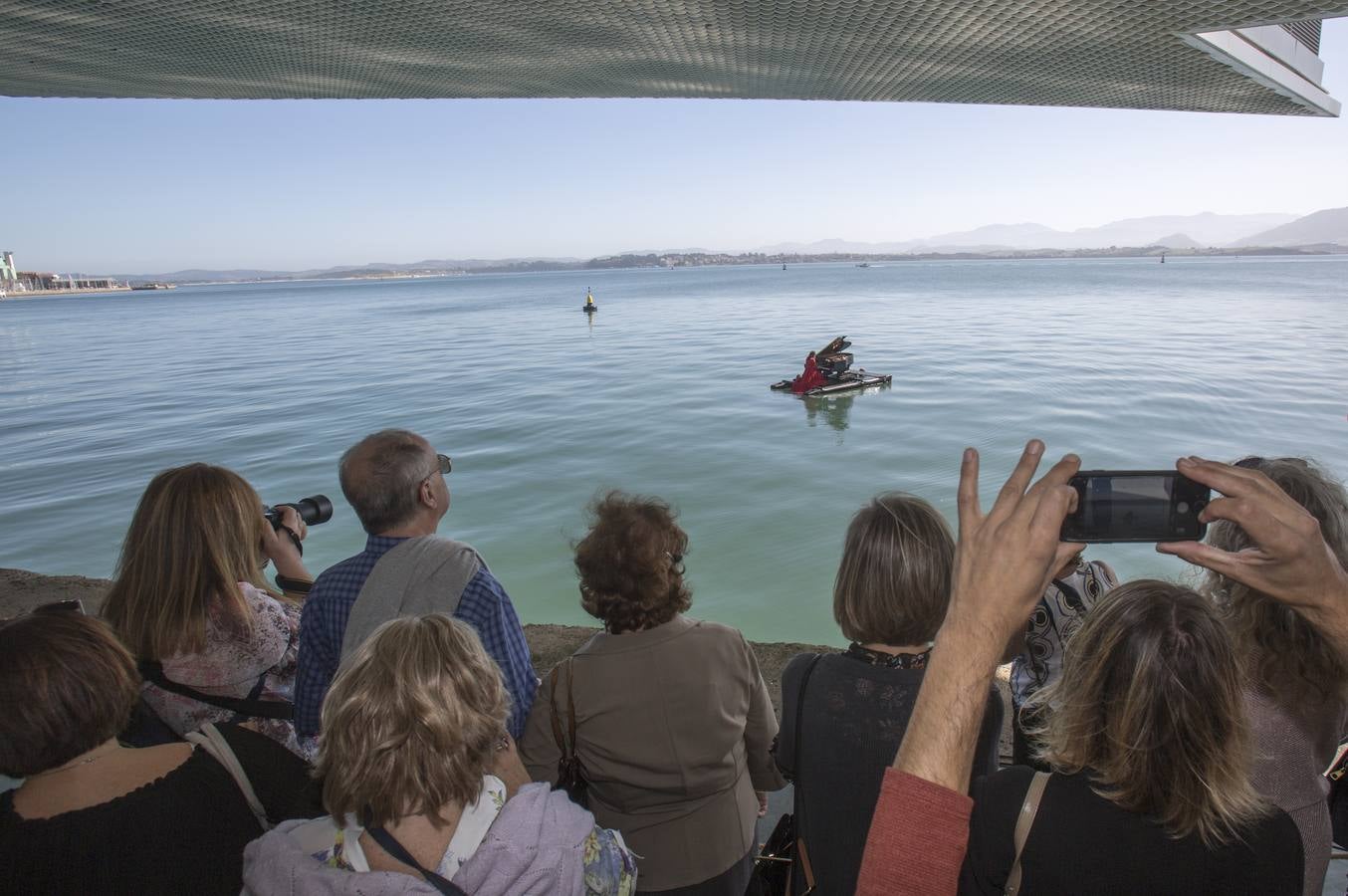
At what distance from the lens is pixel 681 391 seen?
1633cm

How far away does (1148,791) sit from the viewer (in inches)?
43.1

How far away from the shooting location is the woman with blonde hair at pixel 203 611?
198cm

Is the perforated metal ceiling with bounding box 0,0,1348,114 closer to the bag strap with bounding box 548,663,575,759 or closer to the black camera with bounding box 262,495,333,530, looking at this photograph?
the black camera with bounding box 262,495,333,530

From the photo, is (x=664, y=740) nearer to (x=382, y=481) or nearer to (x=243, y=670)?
(x=382, y=481)

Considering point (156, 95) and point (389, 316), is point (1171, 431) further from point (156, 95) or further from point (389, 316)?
point (389, 316)

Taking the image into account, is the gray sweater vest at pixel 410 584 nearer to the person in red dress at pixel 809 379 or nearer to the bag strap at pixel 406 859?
the bag strap at pixel 406 859

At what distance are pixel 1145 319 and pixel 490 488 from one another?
2841cm

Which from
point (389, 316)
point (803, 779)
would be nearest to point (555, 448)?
point (803, 779)

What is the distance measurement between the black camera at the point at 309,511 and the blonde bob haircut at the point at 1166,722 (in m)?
2.27

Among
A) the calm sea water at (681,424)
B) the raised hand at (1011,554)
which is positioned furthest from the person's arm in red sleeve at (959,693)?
the calm sea water at (681,424)

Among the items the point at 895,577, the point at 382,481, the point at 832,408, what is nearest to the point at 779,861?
the point at 895,577

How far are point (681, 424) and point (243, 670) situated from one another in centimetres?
1136

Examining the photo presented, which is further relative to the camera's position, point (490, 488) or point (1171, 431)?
point (1171, 431)

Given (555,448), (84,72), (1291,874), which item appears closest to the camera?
(1291,874)
